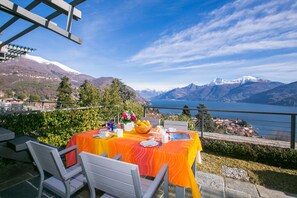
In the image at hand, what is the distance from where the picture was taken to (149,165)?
5.28ft

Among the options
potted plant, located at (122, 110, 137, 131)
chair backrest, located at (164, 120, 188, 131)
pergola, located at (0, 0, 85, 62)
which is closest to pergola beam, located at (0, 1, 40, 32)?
pergola, located at (0, 0, 85, 62)

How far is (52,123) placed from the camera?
10.8 ft

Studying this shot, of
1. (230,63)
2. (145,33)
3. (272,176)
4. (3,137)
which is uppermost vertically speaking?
(230,63)

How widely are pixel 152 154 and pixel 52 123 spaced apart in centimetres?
274

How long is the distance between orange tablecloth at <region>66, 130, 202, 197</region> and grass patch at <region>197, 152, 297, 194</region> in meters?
1.57

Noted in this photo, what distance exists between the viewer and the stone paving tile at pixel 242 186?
2155 millimetres

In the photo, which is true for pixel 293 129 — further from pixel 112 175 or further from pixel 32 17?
pixel 32 17

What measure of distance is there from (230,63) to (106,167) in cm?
2508

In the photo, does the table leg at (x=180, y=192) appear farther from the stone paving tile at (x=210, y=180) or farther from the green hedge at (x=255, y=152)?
the green hedge at (x=255, y=152)

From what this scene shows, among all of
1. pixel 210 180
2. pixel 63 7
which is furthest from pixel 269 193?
pixel 63 7

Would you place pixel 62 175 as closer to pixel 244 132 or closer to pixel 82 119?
pixel 82 119

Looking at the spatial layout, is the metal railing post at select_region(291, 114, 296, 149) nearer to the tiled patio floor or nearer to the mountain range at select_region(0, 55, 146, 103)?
the tiled patio floor

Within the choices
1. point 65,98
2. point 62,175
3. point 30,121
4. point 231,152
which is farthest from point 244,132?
point 65,98

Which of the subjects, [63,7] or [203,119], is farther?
[203,119]
